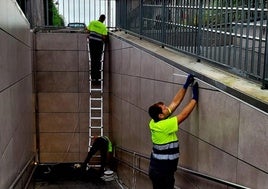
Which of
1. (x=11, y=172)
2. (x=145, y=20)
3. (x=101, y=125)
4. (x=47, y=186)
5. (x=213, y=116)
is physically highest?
(x=145, y=20)

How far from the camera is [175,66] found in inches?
213

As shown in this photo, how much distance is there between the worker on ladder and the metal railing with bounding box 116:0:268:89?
3021mm

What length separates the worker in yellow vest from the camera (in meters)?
4.64

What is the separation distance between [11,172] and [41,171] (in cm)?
630

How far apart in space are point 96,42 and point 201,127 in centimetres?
625

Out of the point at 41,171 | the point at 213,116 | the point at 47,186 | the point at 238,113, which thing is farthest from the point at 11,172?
the point at 41,171

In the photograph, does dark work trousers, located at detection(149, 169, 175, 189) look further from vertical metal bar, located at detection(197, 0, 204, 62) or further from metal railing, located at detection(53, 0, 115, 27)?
metal railing, located at detection(53, 0, 115, 27)

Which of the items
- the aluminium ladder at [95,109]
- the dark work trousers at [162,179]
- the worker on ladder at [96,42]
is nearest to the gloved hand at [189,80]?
the dark work trousers at [162,179]

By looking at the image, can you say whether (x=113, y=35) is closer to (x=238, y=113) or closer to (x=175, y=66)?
(x=175, y=66)

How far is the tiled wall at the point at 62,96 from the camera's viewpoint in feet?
35.1

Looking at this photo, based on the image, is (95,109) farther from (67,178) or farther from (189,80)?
(189,80)

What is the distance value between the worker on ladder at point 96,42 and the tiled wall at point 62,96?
28 cm

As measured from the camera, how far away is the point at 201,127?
4.58 m

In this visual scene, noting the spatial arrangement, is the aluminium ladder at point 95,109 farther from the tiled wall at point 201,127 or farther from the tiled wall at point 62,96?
the tiled wall at point 201,127
